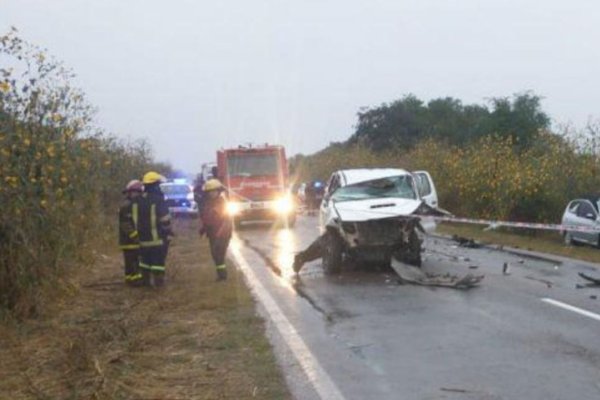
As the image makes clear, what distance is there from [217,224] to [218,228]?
0.23 feet

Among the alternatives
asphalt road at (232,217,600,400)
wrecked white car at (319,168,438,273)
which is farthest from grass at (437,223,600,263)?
wrecked white car at (319,168,438,273)

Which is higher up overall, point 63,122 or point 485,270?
point 63,122

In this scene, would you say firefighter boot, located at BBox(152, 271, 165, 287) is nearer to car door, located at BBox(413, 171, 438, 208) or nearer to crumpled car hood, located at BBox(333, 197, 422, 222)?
crumpled car hood, located at BBox(333, 197, 422, 222)

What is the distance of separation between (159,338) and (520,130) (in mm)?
46098

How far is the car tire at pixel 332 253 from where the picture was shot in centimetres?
1387

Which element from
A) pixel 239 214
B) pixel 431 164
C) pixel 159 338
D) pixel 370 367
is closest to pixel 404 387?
pixel 370 367

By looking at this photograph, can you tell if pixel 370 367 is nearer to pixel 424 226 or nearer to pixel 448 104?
pixel 424 226

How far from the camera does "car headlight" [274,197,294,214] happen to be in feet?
93.9

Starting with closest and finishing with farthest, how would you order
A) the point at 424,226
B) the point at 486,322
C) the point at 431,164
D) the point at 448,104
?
1. the point at 486,322
2. the point at 424,226
3. the point at 431,164
4. the point at 448,104

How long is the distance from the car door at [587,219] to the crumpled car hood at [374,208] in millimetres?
6760

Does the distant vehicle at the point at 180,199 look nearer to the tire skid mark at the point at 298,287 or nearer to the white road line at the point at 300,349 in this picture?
the tire skid mark at the point at 298,287

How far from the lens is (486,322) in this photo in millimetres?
9016

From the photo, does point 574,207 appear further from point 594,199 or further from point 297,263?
point 297,263

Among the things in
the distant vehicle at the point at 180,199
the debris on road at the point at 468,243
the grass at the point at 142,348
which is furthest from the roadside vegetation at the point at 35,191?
the distant vehicle at the point at 180,199
